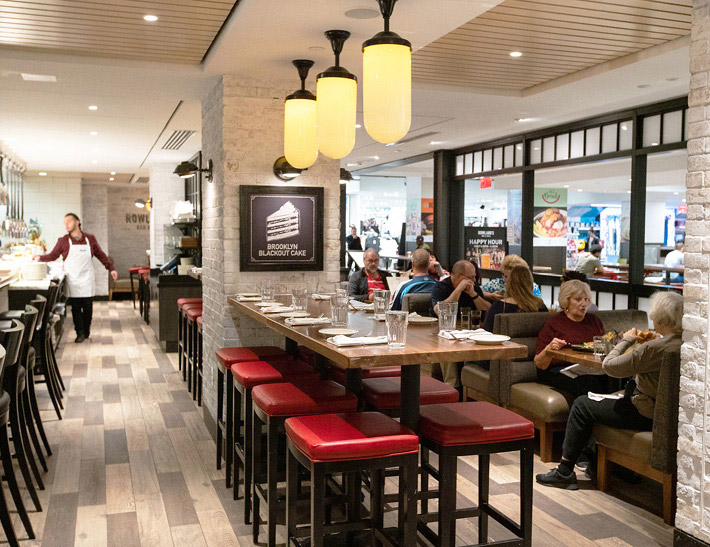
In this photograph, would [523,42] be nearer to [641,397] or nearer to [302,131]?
[302,131]

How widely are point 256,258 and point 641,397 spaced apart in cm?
279

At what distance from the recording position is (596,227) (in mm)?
19641

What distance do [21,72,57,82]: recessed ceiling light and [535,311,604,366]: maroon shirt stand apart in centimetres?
427

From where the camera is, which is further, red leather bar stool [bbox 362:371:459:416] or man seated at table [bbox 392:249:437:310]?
man seated at table [bbox 392:249:437:310]

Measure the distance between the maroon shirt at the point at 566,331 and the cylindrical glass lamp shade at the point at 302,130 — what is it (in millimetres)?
1997

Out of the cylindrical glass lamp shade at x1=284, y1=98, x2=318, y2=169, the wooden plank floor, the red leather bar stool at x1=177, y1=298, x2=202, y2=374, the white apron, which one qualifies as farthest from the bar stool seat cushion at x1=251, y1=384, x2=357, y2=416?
the white apron

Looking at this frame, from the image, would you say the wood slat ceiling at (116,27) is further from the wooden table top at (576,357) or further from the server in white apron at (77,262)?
the server in white apron at (77,262)

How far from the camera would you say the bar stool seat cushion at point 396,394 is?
341cm

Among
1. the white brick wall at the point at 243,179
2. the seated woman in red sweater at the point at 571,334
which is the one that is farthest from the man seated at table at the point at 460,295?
the seated woman in red sweater at the point at 571,334

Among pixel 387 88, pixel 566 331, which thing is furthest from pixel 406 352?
pixel 566 331

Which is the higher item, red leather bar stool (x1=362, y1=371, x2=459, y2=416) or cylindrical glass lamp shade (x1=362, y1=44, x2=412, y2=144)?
cylindrical glass lamp shade (x1=362, y1=44, x2=412, y2=144)

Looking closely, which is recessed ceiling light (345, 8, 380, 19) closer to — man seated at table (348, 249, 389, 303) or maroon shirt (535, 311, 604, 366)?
maroon shirt (535, 311, 604, 366)

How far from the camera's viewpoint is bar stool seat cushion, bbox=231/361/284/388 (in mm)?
3570

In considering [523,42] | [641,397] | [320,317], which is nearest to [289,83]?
[523,42]
